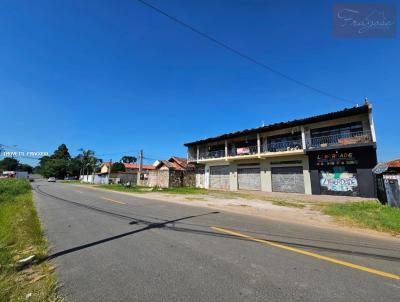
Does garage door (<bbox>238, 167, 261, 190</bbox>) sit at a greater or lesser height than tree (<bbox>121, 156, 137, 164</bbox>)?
lesser

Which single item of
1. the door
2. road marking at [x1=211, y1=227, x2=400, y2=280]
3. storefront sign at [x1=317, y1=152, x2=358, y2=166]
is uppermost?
storefront sign at [x1=317, y1=152, x2=358, y2=166]

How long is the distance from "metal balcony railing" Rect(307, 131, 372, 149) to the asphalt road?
1522 centimetres

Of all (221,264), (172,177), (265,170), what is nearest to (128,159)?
(172,177)

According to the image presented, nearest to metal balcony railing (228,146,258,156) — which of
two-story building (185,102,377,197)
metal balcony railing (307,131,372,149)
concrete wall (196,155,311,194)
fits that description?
two-story building (185,102,377,197)

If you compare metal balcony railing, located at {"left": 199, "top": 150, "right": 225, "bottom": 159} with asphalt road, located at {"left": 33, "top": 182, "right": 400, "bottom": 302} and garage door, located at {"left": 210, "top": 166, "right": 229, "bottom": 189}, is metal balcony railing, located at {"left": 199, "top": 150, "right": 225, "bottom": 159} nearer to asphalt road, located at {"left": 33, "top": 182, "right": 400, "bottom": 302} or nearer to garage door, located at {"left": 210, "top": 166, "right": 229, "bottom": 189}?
garage door, located at {"left": 210, "top": 166, "right": 229, "bottom": 189}

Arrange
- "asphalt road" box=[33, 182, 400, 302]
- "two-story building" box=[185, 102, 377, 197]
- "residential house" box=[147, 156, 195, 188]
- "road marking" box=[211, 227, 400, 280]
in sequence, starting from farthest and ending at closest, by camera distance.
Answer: "residential house" box=[147, 156, 195, 188] → "two-story building" box=[185, 102, 377, 197] → "road marking" box=[211, 227, 400, 280] → "asphalt road" box=[33, 182, 400, 302]

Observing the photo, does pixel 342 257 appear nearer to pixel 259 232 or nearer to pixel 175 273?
pixel 259 232

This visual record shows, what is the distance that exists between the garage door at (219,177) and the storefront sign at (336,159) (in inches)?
475

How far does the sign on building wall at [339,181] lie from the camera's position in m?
20.0

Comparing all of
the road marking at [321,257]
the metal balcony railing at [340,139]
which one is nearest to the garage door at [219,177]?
the metal balcony railing at [340,139]

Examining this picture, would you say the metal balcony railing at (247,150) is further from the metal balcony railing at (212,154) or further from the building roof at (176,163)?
the building roof at (176,163)

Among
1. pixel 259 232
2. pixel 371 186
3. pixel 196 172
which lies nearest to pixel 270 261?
pixel 259 232

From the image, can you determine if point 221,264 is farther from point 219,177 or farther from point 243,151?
point 219,177

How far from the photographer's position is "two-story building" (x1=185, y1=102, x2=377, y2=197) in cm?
1945
